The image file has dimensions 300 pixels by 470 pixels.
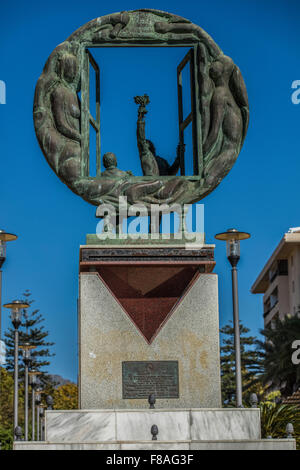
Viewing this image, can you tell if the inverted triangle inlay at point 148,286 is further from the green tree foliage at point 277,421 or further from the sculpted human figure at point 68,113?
the green tree foliage at point 277,421

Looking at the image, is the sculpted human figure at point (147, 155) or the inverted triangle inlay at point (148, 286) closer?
the inverted triangle inlay at point (148, 286)

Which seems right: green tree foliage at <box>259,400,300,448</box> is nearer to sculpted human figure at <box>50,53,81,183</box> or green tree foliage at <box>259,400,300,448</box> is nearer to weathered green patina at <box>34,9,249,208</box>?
weathered green patina at <box>34,9,249,208</box>

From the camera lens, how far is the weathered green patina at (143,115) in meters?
16.1

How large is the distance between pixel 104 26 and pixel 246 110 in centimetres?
301

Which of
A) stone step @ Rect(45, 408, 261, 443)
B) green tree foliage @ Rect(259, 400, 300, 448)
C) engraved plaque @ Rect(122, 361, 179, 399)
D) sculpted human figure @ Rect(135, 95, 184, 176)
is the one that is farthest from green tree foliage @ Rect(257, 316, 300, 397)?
stone step @ Rect(45, 408, 261, 443)

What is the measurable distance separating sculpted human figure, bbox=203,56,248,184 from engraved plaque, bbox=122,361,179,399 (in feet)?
12.1

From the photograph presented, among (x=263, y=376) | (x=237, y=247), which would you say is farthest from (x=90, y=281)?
(x=263, y=376)

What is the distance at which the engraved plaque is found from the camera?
14.4 m

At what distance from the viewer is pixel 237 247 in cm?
2056

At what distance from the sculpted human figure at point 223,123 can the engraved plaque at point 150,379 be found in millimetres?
3685

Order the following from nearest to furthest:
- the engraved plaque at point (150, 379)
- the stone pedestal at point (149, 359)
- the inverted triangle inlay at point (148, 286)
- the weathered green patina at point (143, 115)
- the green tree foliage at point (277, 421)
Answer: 1. the stone pedestal at point (149, 359)
2. the engraved plaque at point (150, 379)
3. the inverted triangle inlay at point (148, 286)
4. the weathered green patina at point (143, 115)
5. the green tree foliage at point (277, 421)

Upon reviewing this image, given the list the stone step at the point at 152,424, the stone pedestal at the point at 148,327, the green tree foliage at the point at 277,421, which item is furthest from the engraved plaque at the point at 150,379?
the green tree foliage at the point at 277,421

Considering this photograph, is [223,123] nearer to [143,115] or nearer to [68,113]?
[143,115]
